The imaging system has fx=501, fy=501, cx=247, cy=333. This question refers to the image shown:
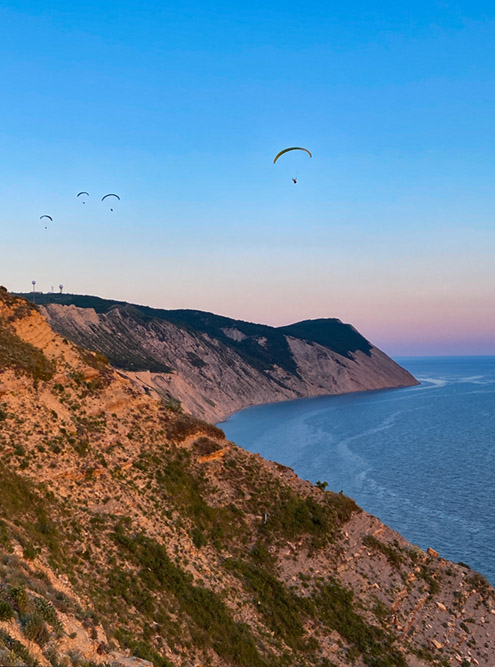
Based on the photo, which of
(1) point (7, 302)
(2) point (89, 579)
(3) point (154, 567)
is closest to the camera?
(2) point (89, 579)

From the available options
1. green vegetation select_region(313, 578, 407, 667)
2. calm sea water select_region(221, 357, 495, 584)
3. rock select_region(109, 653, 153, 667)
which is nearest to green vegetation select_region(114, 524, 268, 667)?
green vegetation select_region(313, 578, 407, 667)

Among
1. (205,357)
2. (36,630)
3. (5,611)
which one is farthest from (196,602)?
(205,357)

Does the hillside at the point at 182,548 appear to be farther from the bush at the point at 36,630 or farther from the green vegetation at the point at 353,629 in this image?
the bush at the point at 36,630

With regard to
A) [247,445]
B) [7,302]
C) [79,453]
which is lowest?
[247,445]

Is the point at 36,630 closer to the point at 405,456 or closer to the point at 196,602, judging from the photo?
the point at 196,602

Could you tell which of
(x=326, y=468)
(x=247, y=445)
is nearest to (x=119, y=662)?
(x=326, y=468)

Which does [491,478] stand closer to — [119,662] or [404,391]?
[119,662]
